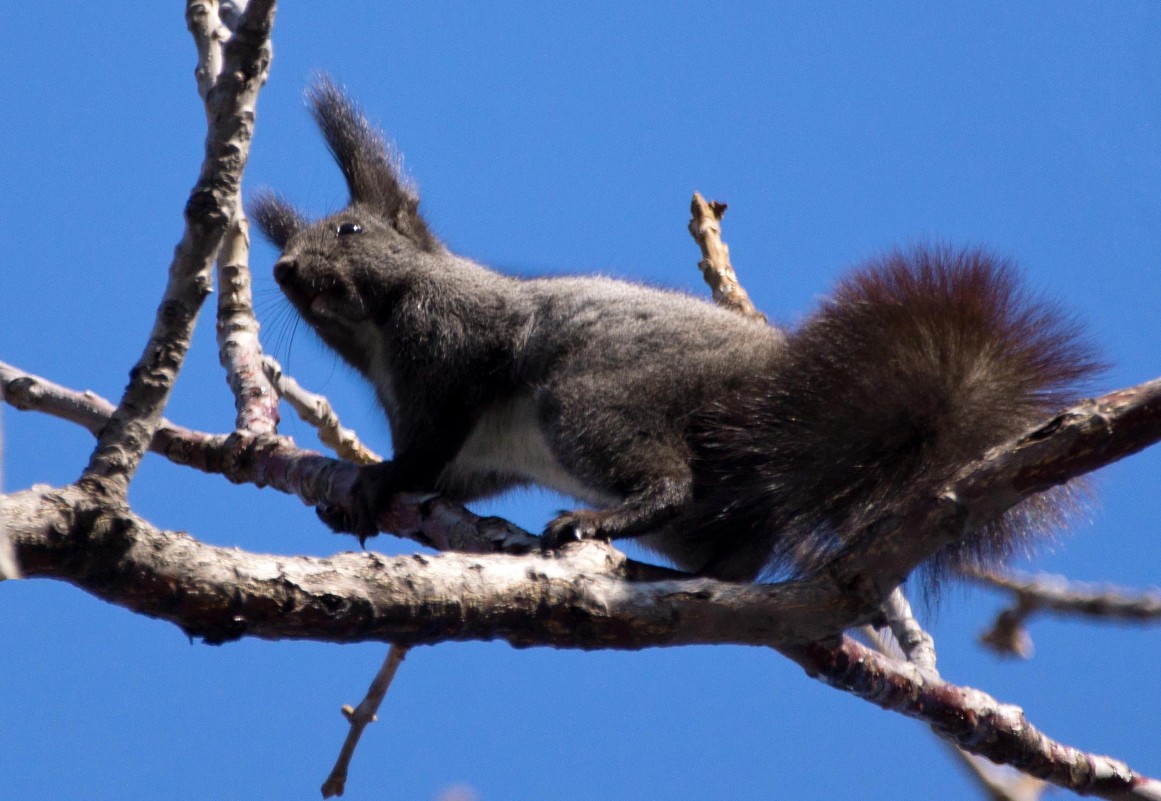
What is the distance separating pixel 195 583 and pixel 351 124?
3216 millimetres

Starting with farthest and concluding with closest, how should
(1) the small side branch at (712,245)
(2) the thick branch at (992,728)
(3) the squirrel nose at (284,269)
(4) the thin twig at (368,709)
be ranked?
(1) the small side branch at (712,245), (3) the squirrel nose at (284,269), (4) the thin twig at (368,709), (2) the thick branch at (992,728)

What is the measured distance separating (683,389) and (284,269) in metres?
1.71

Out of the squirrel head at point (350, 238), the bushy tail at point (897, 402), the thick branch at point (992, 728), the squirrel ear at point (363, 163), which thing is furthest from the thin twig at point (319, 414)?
the thick branch at point (992, 728)

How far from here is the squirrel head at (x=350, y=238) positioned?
14.9ft

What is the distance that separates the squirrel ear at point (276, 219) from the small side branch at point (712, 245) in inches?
66.3

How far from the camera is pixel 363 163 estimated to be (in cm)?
492

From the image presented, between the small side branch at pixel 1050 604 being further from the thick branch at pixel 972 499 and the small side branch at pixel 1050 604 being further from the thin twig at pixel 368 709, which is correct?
the thin twig at pixel 368 709

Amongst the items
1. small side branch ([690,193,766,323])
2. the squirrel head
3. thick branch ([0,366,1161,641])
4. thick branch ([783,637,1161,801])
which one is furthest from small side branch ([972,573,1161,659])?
the squirrel head

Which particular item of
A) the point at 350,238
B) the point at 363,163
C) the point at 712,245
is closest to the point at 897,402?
the point at 712,245

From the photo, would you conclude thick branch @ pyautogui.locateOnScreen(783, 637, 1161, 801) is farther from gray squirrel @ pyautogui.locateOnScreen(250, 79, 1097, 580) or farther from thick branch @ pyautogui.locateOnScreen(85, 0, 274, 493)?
thick branch @ pyautogui.locateOnScreen(85, 0, 274, 493)

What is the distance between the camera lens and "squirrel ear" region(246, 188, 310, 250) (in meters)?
4.98

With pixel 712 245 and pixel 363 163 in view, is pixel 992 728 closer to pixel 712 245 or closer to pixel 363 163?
pixel 712 245

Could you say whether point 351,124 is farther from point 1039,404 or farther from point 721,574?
point 1039,404

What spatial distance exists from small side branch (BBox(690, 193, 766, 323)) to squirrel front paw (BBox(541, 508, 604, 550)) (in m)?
1.87
